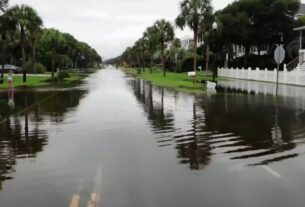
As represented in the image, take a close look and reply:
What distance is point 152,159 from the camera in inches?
384

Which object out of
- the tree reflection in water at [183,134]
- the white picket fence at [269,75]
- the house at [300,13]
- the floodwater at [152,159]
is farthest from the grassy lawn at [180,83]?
the house at [300,13]

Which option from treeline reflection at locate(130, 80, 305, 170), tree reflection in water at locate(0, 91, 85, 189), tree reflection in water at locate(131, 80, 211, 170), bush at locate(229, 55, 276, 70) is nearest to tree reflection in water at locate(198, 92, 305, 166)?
treeline reflection at locate(130, 80, 305, 170)

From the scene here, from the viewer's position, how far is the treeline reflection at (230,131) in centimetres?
1029

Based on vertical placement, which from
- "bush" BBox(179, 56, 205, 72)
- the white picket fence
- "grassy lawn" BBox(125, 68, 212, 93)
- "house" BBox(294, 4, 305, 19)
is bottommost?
"grassy lawn" BBox(125, 68, 212, 93)

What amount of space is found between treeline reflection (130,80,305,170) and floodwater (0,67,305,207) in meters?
0.02

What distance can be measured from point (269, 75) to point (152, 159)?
146 ft

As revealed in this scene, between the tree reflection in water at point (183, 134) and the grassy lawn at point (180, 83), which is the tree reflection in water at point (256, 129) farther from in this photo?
the grassy lawn at point (180, 83)

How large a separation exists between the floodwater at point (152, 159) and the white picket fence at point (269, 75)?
27231 millimetres

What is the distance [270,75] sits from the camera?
52.2 m

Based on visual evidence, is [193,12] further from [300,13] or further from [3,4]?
[300,13]

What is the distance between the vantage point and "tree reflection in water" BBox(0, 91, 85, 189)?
398 inches

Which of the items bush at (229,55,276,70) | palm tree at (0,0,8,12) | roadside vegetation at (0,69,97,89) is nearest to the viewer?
palm tree at (0,0,8,12)

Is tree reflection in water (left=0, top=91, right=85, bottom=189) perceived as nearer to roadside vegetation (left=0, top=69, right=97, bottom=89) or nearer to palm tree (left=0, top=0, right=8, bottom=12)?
palm tree (left=0, top=0, right=8, bottom=12)

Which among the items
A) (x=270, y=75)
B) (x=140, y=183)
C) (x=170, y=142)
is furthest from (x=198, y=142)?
(x=270, y=75)
